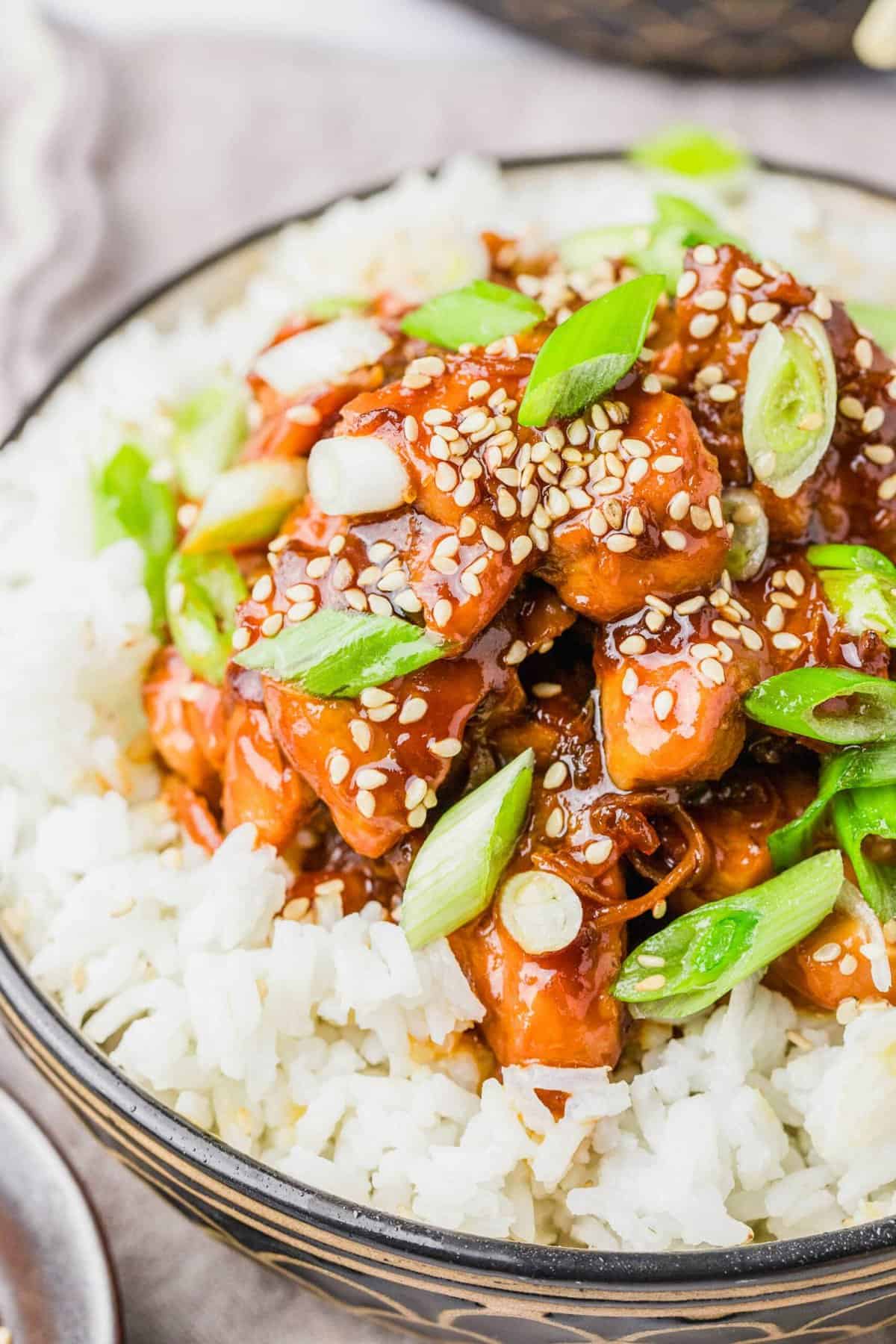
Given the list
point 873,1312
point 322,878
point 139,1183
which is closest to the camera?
point 873,1312

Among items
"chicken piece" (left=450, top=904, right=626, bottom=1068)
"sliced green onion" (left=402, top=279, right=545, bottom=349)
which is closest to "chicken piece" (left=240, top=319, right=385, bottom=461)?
"sliced green onion" (left=402, top=279, right=545, bottom=349)

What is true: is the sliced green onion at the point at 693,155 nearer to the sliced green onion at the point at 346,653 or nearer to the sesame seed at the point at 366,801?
the sliced green onion at the point at 346,653

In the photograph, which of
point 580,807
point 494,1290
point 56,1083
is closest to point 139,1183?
point 56,1083

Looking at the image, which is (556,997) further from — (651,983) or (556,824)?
(556,824)

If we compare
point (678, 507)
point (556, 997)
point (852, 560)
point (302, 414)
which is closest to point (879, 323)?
point (852, 560)

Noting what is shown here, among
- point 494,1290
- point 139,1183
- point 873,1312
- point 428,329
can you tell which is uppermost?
point 428,329

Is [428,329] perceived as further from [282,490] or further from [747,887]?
[747,887]

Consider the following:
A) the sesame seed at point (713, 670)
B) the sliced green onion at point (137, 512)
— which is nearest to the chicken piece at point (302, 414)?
the sliced green onion at point (137, 512)
